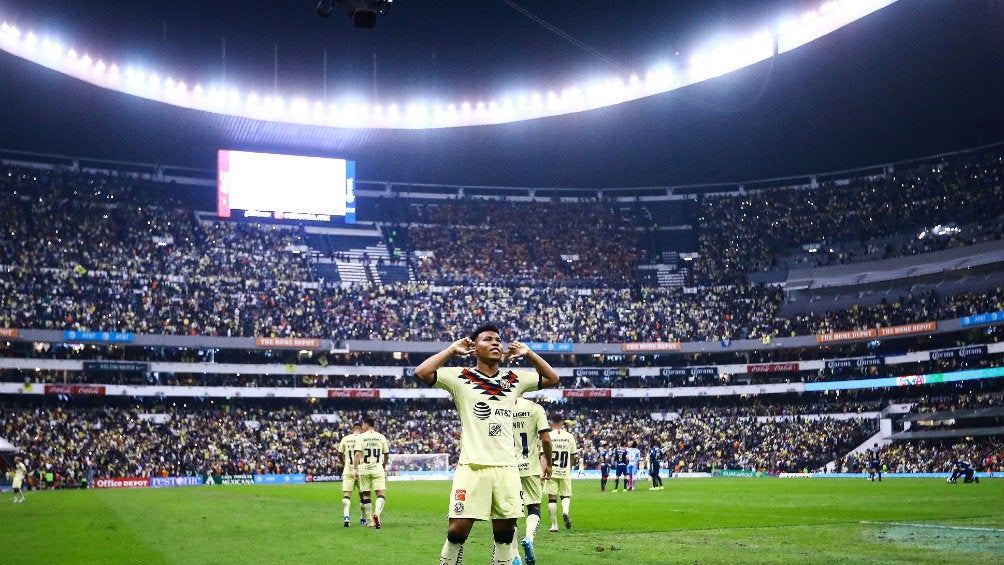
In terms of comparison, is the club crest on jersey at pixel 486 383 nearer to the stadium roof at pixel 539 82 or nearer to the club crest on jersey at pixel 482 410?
the club crest on jersey at pixel 482 410

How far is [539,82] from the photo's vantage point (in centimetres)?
6662

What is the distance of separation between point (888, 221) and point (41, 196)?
67.1 m

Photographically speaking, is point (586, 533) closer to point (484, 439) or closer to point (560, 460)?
point (560, 460)

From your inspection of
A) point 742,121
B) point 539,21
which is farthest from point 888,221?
point 539,21

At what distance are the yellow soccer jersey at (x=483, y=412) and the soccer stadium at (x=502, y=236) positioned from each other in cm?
3180

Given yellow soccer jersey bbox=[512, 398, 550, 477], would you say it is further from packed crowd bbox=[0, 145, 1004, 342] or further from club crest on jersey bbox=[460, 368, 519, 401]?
packed crowd bbox=[0, 145, 1004, 342]

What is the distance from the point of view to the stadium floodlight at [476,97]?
52.9 m

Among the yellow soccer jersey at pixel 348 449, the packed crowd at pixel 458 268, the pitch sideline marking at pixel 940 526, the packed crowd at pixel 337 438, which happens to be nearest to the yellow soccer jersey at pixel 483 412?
the pitch sideline marking at pixel 940 526

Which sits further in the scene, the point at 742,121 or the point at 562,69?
the point at 742,121

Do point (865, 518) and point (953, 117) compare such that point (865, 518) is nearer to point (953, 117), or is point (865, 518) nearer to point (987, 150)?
point (953, 117)

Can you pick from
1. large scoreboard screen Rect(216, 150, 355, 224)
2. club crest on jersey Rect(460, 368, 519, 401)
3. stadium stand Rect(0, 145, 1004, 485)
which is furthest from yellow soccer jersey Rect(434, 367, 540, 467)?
large scoreboard screen Rect(216, 150, 355, 224)

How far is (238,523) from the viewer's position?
22188 mm

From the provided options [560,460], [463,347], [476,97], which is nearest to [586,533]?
[560,460]

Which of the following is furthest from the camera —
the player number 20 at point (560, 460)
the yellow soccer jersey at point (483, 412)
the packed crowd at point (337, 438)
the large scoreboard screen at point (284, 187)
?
the large scoreboard screen at point (284, 187)
